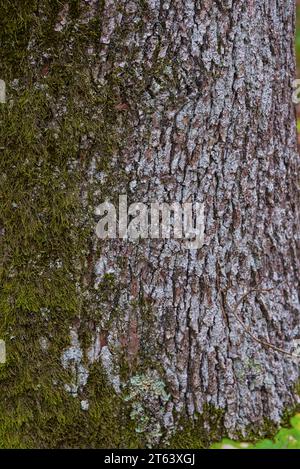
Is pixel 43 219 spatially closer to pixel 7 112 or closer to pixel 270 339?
pixel 7 112

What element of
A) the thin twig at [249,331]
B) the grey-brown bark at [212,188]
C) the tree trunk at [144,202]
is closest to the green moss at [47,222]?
the tree trunk at [144,202]

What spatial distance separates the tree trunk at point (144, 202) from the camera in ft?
8.03

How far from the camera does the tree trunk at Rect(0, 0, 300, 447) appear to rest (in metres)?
2.45

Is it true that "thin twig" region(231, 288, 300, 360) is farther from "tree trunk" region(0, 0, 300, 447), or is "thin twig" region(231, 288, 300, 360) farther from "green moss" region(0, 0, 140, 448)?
"green moss" region(0, 0, 140, 448)

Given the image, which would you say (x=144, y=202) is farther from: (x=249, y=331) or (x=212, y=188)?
(x=249, y=331)

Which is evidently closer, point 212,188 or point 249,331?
point 212,188

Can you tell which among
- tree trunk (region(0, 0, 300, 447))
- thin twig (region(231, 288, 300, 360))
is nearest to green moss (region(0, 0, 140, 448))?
tree trunk (region(0, 0, 300, 447))

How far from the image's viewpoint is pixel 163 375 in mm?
2643

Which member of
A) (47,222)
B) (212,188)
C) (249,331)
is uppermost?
(212,188)

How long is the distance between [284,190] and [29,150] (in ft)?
3.80

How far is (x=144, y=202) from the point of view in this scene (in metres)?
2.53

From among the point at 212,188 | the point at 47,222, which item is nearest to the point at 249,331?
the point at 212,188

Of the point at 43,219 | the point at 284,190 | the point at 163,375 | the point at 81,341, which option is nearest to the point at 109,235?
the point at 43,219

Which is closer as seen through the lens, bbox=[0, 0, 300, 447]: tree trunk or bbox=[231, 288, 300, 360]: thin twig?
bbox=[0, 0, 300, 447]: tree trunk
